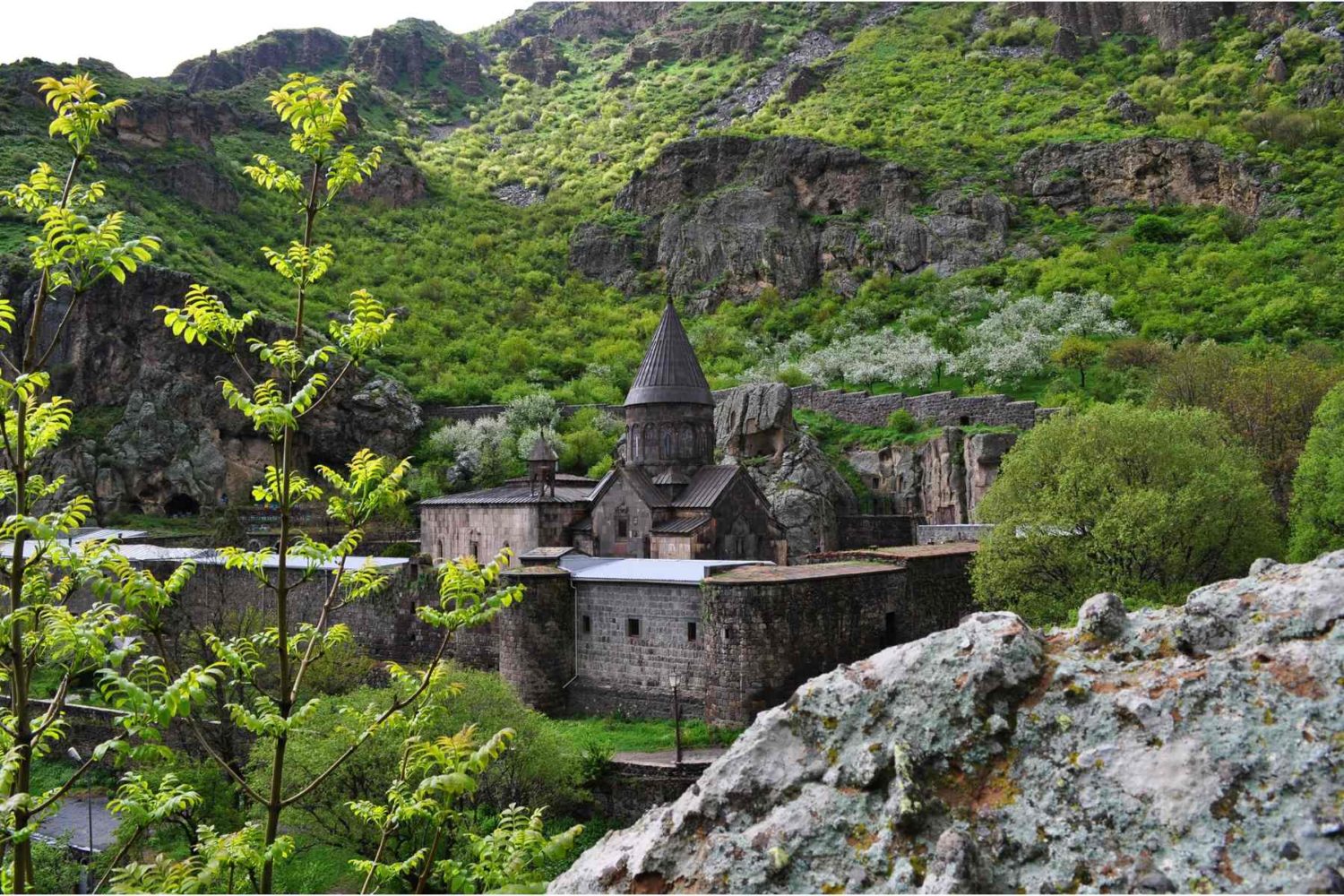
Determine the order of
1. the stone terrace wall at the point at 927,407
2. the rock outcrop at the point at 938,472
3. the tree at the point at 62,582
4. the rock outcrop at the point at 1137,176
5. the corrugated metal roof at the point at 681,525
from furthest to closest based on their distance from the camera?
the rock outcrop at the point at 1137,176 < the stone terrace wall at the point at 927,407 < the rock outcrop at the point at 938,472 < the corrugated metal roof at the point at 681,525 < the tree at the point at 62,582

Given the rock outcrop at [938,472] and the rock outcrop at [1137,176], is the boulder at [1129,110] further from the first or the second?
the rock outcrop at [938,472]

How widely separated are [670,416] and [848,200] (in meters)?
44.0

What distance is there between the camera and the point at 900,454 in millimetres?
34938

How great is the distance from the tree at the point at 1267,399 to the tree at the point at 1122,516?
4757 mm

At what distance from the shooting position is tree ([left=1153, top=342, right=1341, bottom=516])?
80.1ft

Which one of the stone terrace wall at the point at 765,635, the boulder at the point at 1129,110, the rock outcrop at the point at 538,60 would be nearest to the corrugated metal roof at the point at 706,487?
the stone terrace wall at the point at 765,635

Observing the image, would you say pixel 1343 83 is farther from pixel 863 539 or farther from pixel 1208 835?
pixel 1208 835

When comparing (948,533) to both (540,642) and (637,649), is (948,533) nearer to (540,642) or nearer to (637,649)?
(637,649)

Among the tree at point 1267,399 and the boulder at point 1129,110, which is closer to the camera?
the tree at point 1267,399

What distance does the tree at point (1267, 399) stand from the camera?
24.4 m

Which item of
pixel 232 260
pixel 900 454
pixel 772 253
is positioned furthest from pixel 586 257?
pixel 900 454

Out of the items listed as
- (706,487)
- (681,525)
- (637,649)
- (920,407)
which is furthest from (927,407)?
(637,649)

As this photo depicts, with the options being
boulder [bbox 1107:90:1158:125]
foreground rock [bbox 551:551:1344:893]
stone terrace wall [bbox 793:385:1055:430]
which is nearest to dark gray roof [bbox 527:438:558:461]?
stone terrace wall [bbox 793:385:1055:430]

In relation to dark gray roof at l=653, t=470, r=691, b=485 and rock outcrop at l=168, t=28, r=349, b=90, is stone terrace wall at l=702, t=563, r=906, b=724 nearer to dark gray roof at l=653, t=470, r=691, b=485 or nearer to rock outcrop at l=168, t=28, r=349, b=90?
dark gray roof at l=653, t=470, r=691, b=485
